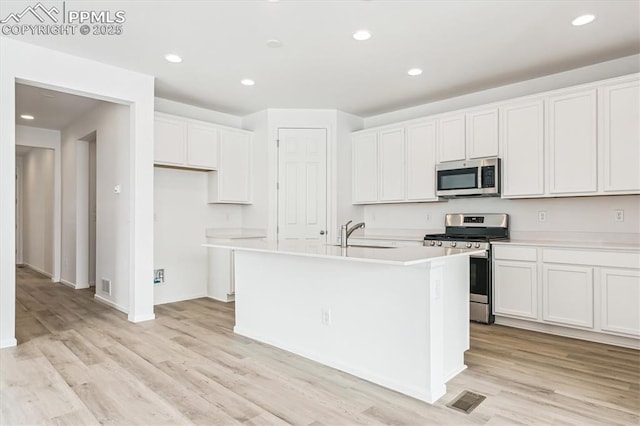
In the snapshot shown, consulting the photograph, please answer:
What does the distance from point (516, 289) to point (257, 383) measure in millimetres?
2752

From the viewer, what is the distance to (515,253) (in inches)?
152

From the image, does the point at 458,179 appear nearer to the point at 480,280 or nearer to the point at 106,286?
the point at 480,280

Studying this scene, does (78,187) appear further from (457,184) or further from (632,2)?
(632,2)

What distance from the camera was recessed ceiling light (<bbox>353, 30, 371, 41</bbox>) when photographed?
318 centimetres

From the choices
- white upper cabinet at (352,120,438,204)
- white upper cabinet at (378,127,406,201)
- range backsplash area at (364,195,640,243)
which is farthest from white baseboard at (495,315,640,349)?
white upper cabinet at (378,127,406,201)

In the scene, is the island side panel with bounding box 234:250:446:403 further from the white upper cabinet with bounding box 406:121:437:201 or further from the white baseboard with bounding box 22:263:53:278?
the white baseboard with bounding box 22:263:53:278

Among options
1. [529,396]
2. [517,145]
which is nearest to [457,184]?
[517,145]

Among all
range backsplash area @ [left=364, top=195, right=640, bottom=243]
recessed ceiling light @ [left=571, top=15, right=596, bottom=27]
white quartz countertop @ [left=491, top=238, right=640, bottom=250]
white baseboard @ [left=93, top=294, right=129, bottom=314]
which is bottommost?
white baseboard @ [left=93, top=294, right=129, bottom=314]

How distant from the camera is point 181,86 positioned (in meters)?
4.52

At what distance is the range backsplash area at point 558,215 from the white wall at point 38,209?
6.70m

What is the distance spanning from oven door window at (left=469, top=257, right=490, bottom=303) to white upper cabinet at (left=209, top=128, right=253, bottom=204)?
3.18 metres

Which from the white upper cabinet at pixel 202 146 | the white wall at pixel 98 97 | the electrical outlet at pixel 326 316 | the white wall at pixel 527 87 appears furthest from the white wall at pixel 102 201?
the white wall at pixel 527 87

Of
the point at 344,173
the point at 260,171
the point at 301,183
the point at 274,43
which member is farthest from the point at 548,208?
the point at 260,171

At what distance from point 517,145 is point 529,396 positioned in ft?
8.58
